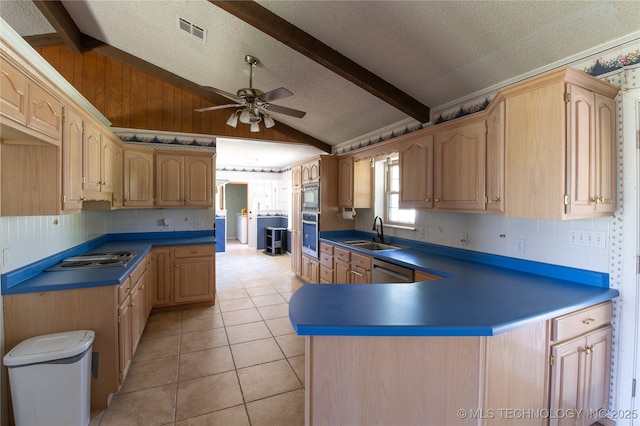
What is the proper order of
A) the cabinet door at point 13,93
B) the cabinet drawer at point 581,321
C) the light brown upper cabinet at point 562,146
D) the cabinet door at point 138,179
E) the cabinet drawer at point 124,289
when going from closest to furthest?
the cabinet door at point 13,93 < the cabinet drawer at point 581,321 < the light brown upper cabinet at point 562,146 < the cabinet drawer at point 124,289 < the cabinet door at point 138,179

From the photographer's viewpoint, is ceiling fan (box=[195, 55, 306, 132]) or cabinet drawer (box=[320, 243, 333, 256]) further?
cabinet drawer (box=[320, 243, 333, 256])

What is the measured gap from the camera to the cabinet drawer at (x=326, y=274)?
4117 mm

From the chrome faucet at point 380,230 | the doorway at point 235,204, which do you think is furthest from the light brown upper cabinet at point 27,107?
the doorway at point 235,204

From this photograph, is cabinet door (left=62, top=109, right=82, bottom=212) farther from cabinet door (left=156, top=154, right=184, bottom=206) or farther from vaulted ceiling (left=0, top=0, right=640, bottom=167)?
cabinet door (left=156, top=154, right=184, bottom=206)

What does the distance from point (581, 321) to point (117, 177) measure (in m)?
4.25

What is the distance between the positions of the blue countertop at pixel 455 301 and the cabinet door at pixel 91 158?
2.03 metres

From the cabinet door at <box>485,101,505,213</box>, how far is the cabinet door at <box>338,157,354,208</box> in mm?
2208

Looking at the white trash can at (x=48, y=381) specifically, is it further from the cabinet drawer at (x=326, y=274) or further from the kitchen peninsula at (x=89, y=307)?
the cabinet drawer at (x=326, y=274)

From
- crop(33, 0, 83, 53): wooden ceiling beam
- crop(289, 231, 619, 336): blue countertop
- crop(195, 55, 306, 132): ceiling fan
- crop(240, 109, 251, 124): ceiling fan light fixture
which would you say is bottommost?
crop(289, 231, 619, 336): blue countertop

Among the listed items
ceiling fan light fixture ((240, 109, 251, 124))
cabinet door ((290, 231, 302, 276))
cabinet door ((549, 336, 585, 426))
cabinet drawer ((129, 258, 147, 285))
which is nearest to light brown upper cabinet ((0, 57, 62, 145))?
cabinet drawer ((129, 258, 147, 285))

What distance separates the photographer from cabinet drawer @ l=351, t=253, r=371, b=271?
324 centimetres

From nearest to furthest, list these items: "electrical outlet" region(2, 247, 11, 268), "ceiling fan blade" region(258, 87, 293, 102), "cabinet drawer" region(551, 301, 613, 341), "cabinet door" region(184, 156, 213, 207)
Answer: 1. "cabinet drawer" region(551, 301, 613, 341)
2. "electrical outlet" region(2, 247, 11, 268)
3. "ceiling fan blade" region(258, 87, 293, 102)
4. "cabinet door" region(184, 156, 213, 207)

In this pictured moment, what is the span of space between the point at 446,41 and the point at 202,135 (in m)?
3.43

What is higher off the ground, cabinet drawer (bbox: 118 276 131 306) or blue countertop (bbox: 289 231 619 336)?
blue countertop (bbox: 289 231 619 336)
